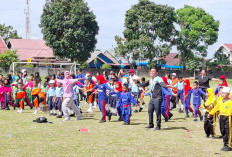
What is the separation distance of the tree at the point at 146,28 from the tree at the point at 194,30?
4309mm

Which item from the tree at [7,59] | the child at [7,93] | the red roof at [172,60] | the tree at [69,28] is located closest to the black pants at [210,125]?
the child at [7,93]

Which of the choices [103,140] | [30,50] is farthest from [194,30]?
[103,140]

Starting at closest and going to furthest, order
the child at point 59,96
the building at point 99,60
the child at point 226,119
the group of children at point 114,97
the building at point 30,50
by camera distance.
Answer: the child at point 226,119, the group of children at point 114,97, the child at point 59,96, the building at point 30,50, the building at point 99,60

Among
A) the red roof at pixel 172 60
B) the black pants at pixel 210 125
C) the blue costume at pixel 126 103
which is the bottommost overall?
the black pants at pixel 210 125

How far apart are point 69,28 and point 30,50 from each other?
619 inches

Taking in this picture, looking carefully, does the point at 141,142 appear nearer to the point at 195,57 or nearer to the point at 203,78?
the point at 203,78

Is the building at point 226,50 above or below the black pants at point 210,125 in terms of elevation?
above

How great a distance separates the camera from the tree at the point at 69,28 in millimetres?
57594

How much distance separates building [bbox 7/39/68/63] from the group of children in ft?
150

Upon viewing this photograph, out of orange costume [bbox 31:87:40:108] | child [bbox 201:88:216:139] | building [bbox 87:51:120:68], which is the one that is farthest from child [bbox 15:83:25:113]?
building [bbox 87:51:120:68]

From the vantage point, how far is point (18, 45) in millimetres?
70562

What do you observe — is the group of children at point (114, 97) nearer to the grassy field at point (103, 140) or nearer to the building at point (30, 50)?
the grassy field at point (103, 140)

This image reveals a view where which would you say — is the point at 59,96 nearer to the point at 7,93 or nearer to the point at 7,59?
the point at 7,93

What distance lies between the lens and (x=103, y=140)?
396 inches
